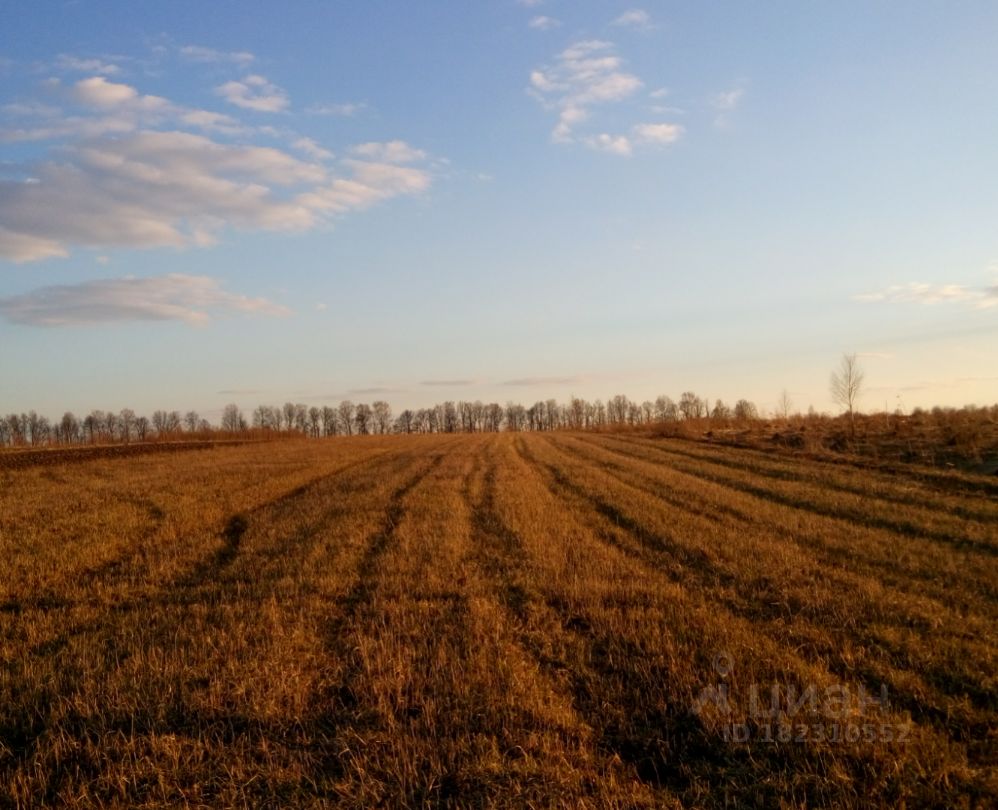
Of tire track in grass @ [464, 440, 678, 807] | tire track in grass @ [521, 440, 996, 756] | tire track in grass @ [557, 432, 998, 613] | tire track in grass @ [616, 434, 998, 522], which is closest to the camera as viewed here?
tire track in grass @ [464, 440, 678, 807]

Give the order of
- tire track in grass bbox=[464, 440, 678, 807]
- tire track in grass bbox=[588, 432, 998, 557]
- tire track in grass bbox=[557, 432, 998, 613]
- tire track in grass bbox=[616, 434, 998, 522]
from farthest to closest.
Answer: tire track in grass bbox=[616, 434, 998, 522] < tire track in grass bbox=[588, 432, 998, 557] < tire track in grass bbox=[557, 432, 998, 613] < tire track in grass bbox=[464, 440, 678, 807]

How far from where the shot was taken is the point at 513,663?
7125 mm

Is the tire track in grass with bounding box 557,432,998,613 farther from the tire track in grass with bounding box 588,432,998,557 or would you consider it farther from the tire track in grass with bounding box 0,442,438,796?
the tire track in grass with bounding box 0,442,438,796

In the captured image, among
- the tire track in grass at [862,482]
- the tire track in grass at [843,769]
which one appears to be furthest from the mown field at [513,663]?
the tire track in grass at [862,482]

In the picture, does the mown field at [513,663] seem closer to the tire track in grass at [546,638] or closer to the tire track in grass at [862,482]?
the tire track in grass at [546,638]

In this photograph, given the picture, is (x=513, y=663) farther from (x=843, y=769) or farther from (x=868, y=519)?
(x=868, y=519)

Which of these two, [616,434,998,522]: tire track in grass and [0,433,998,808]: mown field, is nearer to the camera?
[0,433,998,808]: mown field

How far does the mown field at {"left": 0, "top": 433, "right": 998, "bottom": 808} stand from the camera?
198 inches

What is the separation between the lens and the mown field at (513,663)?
503cm

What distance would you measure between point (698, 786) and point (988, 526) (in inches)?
518

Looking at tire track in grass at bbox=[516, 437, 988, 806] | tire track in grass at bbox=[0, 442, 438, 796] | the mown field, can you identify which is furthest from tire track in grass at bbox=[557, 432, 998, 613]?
tire track in grass at bbox=[0, 442, 438, 796]

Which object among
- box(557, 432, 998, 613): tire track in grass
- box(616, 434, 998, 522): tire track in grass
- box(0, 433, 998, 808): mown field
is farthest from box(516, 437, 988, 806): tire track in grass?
box(616, 434, 998, 522): tire track in grass

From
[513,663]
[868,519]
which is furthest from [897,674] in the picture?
[868,519]

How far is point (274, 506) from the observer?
21.7 metres
